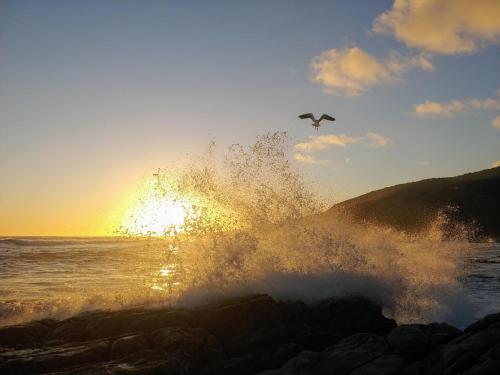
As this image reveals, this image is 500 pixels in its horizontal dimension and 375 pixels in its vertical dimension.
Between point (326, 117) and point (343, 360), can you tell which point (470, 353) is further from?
point (326, 117)

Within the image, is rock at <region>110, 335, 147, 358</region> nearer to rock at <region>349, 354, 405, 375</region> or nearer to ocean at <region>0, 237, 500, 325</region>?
ocean at <region>0, 237, 500, 325</region>

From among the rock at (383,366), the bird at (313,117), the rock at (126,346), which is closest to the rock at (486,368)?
the rock at (383,366)

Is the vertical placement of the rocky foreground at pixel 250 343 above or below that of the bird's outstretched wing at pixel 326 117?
below

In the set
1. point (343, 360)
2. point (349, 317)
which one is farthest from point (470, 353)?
point (349, 317)

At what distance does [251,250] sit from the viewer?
56.7ft

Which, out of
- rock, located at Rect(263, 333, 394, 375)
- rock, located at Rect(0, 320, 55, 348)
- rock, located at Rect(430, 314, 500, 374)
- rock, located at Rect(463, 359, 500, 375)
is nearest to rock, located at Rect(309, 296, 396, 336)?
rock, located at Rect(263, 333, 394, 375)

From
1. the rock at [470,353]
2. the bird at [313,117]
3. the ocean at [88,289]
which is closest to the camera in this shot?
the rock at [470,353]

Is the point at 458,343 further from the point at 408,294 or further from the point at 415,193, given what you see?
the point at 415,193

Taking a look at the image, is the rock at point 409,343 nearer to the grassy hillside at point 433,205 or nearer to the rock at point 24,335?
the rock at point 24,335

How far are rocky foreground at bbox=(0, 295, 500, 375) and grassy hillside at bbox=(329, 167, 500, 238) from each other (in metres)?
94.5

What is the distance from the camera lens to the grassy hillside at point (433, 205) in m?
108

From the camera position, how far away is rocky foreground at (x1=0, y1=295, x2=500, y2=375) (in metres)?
9.08

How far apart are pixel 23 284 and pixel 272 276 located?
15505 mm

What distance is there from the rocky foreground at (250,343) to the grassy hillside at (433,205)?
9449cm
